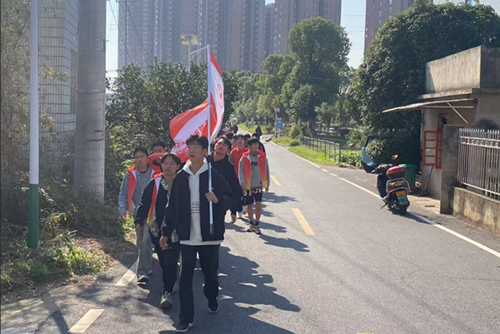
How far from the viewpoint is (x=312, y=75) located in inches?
2741

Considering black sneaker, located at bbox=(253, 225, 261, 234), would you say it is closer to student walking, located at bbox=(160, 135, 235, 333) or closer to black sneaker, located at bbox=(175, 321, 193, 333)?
student walking, located at bbox=(160, 135, 235, 333)

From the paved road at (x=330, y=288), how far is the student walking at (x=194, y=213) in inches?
15.2

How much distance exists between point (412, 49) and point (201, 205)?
17.0m

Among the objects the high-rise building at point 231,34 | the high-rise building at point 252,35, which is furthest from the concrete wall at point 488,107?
the high-rise building at point 252,35

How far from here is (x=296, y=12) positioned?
4562 inches

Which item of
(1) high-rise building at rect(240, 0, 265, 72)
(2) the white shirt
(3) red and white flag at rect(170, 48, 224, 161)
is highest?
(1) high-rise building at rect(240, 0, 265, 72)

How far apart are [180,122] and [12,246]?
9.46 feet

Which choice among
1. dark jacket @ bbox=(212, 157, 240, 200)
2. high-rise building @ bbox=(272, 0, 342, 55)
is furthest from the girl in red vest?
high-rise building @ bbox=(272, 0, 342, 55)

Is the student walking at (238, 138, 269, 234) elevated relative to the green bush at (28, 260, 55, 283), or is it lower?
elevated

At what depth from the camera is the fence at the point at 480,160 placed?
1166 cm

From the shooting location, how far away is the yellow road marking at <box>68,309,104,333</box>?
534 cm

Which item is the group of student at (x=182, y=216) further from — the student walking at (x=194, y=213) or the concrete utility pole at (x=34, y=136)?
the concrete utility pole at (x=34, y=136)

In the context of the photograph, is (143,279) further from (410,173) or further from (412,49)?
(412,49)

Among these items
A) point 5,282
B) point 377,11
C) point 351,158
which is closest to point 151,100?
point 5,282
